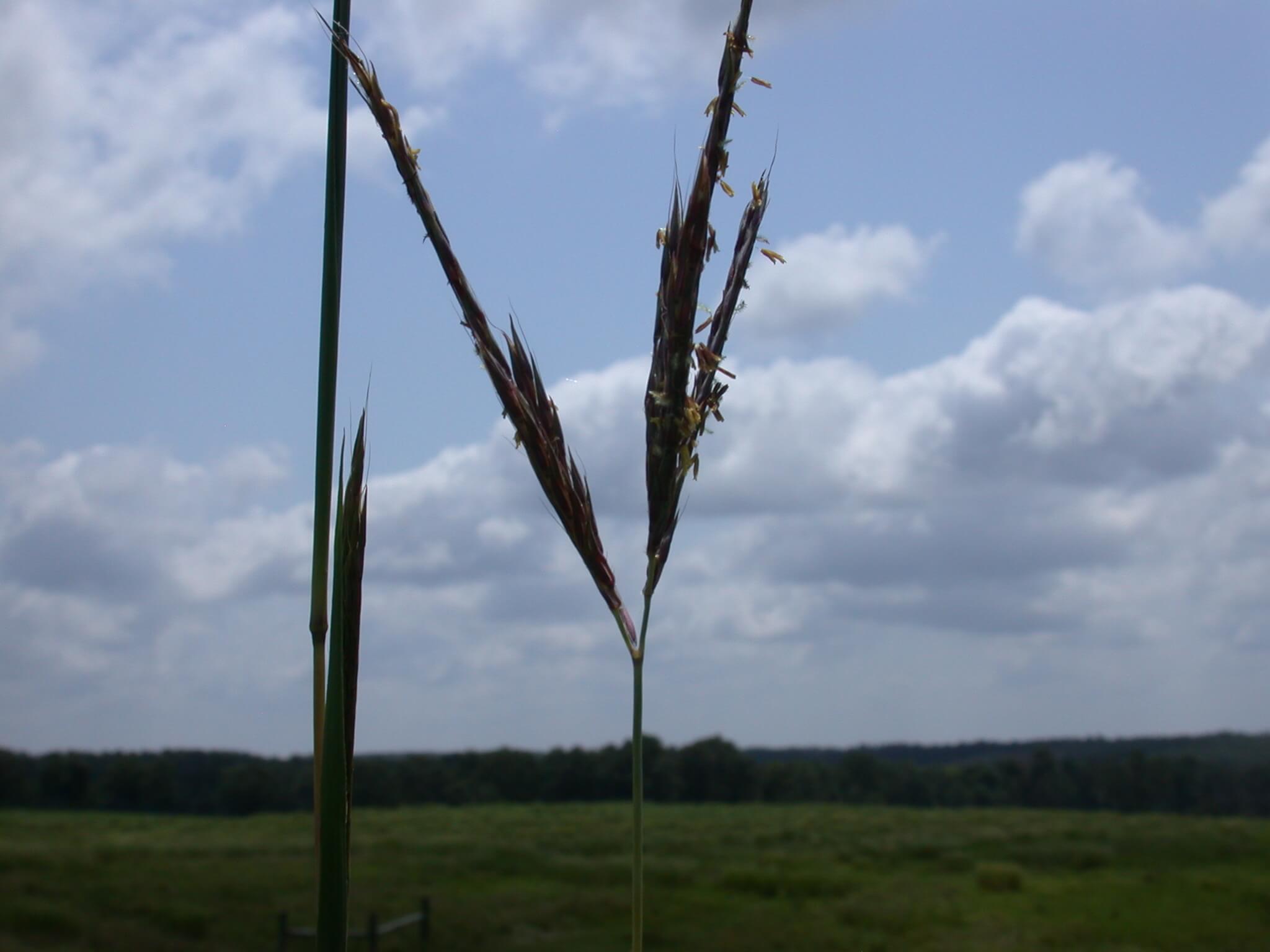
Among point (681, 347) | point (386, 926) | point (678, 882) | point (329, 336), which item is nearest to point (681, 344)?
point (681, 347)

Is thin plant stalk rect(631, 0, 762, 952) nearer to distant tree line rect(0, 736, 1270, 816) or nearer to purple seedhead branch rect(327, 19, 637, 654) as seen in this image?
purple seedhead branch rect(327, 19, 637, 654)

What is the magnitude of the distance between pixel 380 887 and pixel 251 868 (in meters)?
7.87

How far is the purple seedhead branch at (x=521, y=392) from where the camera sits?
2.91ft

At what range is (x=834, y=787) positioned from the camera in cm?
9306

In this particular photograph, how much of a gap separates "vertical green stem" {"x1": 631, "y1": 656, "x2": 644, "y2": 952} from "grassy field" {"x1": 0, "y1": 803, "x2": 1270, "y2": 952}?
5281 cm

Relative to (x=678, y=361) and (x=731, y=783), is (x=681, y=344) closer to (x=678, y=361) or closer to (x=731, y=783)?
(x=678, y=361)

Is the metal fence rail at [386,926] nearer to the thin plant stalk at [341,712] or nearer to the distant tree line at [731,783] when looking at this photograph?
the distant tree line at [731,783]

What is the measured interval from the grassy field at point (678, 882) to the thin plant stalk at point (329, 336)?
5286 centimetres

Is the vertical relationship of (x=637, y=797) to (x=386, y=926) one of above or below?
above

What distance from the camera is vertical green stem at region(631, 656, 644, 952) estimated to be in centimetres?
83

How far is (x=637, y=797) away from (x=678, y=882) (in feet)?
234

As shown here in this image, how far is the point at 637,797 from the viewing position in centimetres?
85

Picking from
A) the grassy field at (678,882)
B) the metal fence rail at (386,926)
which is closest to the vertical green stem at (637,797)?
the metal fence rail at (386,926)

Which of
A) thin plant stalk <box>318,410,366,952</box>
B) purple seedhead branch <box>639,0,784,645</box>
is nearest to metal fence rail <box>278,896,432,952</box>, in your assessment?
thin plant stalk <box>318,410,366,952</box>
